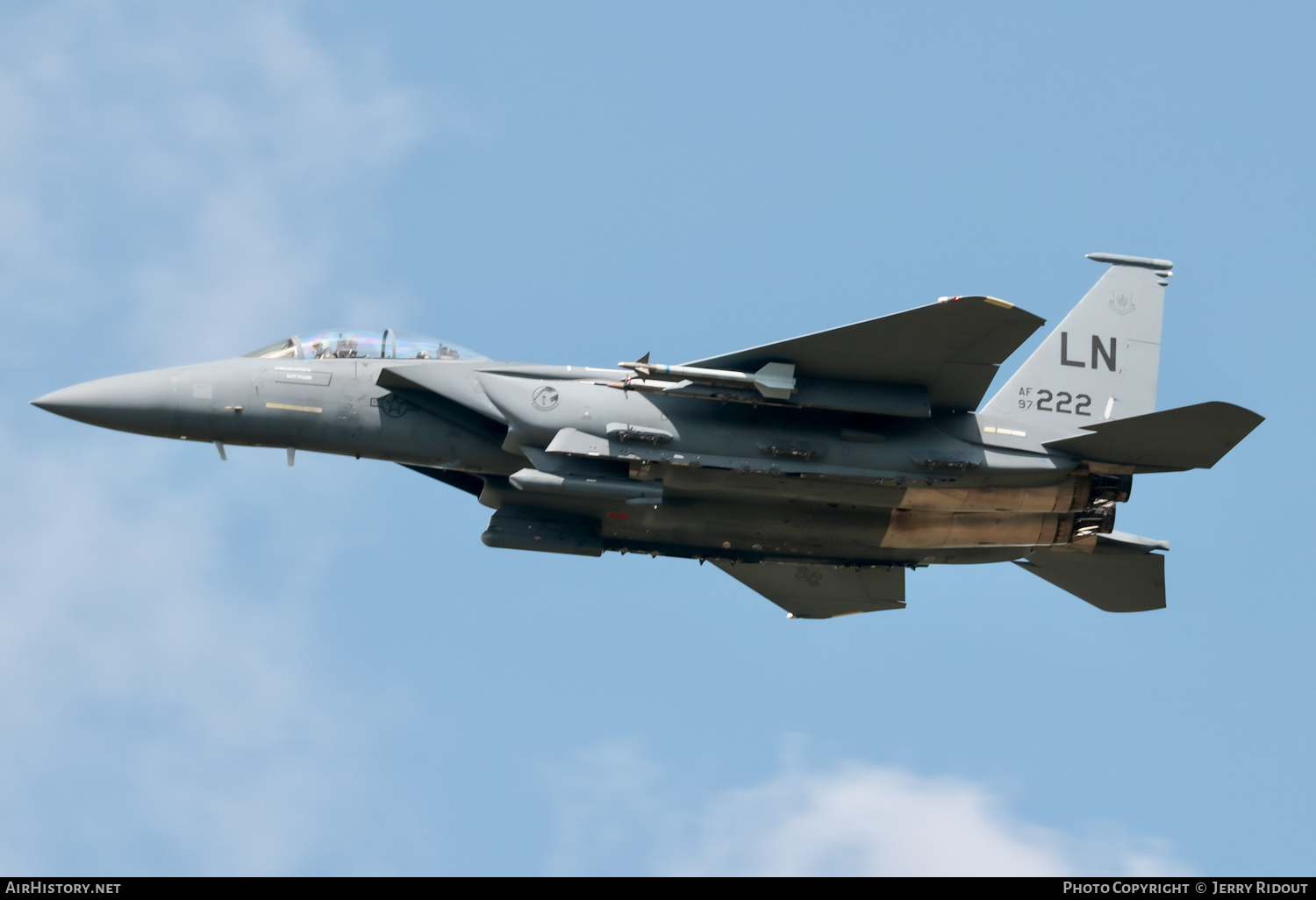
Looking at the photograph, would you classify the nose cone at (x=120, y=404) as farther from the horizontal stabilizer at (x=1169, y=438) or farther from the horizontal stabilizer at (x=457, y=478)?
the horizontal stabilizer at (x=1169, y=438)

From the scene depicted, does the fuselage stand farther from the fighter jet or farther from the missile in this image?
the missile

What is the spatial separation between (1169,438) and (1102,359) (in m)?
2.49

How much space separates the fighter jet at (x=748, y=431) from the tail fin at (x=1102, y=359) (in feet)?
0.13

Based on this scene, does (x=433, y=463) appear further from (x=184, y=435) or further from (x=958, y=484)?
(x=958, y=484)

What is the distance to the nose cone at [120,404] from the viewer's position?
18.3 m

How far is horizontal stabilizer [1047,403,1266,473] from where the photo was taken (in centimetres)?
1781

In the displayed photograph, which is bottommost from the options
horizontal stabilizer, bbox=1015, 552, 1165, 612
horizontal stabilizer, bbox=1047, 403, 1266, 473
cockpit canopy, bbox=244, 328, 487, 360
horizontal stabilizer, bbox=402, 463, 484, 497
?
horizontal stabilizer, bbox=1015, 552, 1165, 612

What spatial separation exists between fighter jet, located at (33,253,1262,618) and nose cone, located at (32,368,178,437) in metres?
0.02

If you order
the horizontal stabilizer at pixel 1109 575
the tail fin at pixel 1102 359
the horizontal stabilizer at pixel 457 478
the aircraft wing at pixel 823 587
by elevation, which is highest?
the tail fin at pixel 1102 359

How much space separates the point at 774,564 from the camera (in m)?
21.5

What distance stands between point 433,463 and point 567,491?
2046 mm

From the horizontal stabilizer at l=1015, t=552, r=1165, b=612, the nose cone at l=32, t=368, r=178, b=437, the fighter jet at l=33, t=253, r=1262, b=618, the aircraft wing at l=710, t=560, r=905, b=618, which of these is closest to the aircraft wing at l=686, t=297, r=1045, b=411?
the fighter jet at l=33, t=253, r=1262, b=618

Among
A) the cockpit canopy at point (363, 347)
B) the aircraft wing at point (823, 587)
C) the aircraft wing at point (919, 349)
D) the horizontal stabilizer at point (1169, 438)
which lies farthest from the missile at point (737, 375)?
the aircraft wing at point (823, 587)
